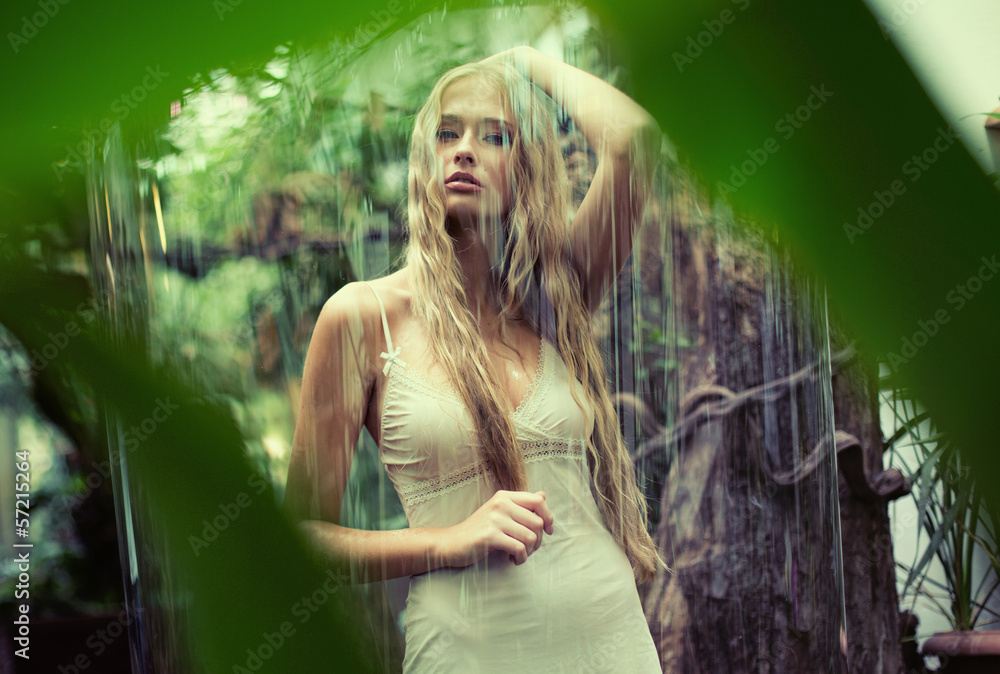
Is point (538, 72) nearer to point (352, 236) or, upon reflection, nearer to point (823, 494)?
point (352, 236)

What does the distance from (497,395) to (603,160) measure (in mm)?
186

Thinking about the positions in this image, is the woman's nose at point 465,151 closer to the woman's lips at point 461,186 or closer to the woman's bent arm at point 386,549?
A: the woman's lips at point 461,186

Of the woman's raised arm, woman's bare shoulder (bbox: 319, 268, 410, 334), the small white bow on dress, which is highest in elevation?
the woman's raised arm

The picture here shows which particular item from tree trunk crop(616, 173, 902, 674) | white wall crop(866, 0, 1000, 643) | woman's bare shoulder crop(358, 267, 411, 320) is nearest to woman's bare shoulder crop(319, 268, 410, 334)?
woman's bare shoulder crop(358, 267, 411, 320)

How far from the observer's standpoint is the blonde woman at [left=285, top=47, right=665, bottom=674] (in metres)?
0.51

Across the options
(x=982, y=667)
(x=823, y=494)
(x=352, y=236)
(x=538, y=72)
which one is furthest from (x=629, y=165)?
(x=982, y=667)

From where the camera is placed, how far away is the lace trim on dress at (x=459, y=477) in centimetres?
54

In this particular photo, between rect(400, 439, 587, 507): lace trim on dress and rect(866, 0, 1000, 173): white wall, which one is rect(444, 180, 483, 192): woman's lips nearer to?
rect(400, 439, 587, 507): lace trim on dress

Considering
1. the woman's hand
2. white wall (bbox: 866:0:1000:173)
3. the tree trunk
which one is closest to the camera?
white wall (bbox: 866:0:1000:173)

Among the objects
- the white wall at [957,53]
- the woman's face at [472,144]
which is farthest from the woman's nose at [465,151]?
the white wall at [957,53]

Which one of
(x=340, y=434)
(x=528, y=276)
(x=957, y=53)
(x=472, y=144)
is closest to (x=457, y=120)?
(x=472, y=144)

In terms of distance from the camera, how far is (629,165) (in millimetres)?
526

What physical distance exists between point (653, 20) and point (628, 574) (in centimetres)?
55

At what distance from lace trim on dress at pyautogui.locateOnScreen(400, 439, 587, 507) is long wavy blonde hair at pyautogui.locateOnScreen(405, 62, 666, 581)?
49 millimetres
